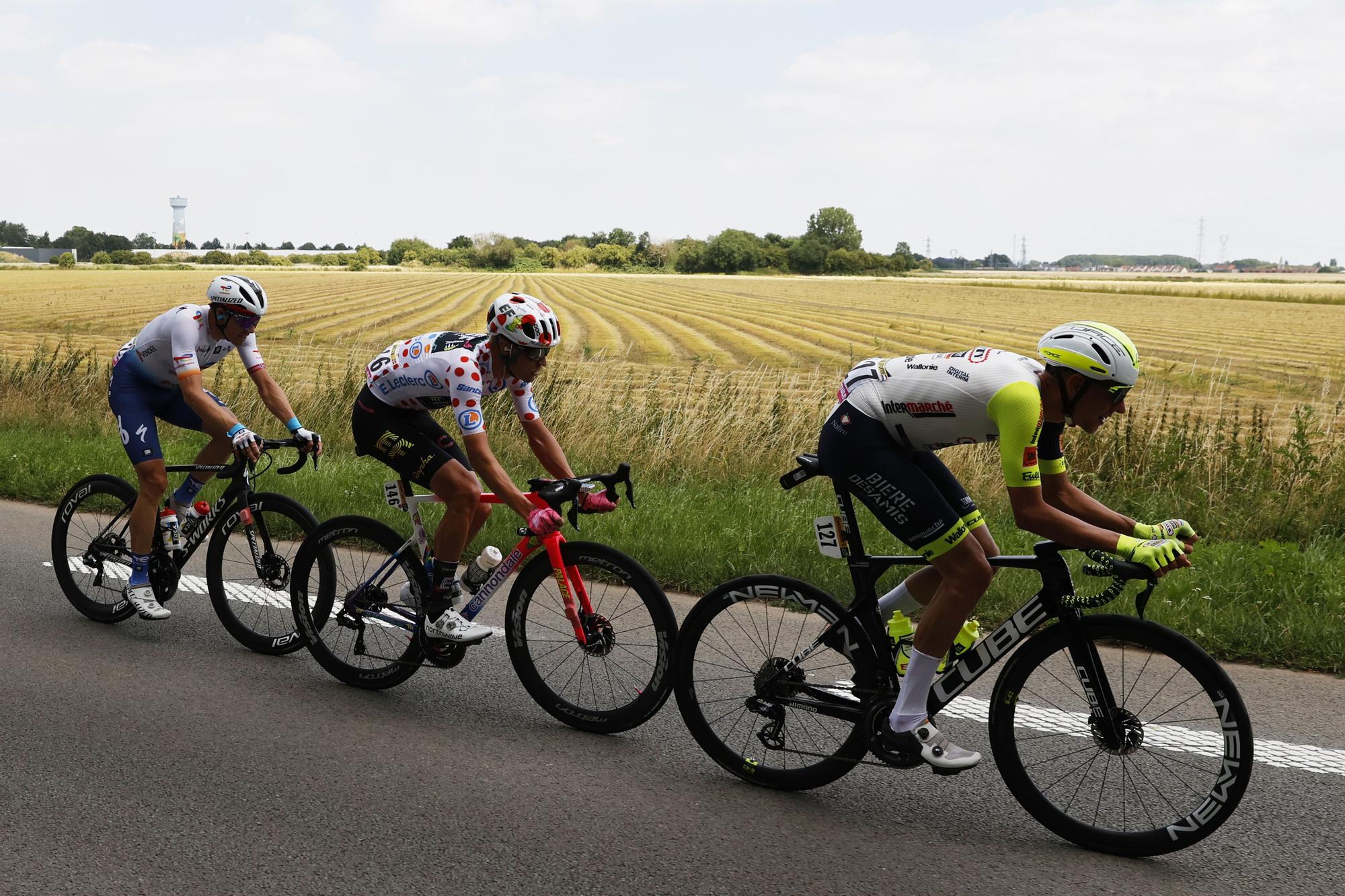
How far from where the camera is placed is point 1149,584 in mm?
3643

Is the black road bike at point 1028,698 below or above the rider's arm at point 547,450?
below

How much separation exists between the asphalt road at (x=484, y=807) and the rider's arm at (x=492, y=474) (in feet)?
3.24

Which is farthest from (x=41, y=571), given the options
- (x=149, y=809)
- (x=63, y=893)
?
(x=63, y=893)

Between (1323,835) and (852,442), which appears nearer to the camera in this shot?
(1323,835)

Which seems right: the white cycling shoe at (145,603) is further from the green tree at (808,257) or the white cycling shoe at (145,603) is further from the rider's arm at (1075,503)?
the green tree at (808,257)

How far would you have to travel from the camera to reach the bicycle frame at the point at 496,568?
473cm

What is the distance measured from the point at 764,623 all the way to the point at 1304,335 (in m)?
50.0

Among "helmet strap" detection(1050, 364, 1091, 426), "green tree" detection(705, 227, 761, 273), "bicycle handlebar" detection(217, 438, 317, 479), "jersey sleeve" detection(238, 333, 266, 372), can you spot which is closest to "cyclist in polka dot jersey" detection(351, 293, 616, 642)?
"bicycle handlebar" detection(217, 438, 317, 479)

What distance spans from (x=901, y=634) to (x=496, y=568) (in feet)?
6.00

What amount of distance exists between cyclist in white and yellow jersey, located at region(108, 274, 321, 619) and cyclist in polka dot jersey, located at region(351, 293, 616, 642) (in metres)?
0.71

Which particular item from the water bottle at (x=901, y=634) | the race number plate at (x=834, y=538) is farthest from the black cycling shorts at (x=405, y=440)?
the water bottle at (x=901, y=634)

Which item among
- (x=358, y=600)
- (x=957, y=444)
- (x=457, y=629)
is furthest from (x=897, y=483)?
(x=358, y=600)

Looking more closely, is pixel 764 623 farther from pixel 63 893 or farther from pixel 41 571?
pixel 41 571

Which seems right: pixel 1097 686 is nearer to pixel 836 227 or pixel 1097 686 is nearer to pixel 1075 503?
pixel 1075 503
